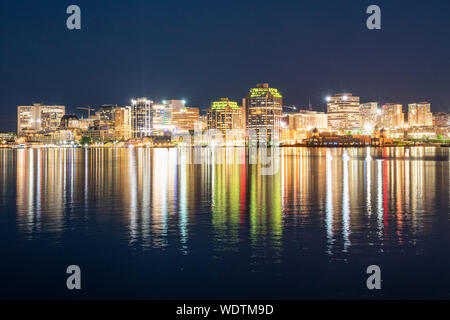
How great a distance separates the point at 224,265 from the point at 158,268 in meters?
1.74

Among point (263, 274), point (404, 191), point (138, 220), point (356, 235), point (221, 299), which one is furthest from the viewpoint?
point (404, 191)

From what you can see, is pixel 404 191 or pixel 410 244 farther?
pixel 404 191

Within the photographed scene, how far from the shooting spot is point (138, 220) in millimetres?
20328

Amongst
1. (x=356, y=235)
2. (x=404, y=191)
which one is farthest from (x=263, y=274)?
(x=404, y=191)

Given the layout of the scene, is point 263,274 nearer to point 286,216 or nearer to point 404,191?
point 286,216

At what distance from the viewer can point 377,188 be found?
3272cm
